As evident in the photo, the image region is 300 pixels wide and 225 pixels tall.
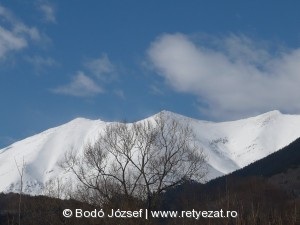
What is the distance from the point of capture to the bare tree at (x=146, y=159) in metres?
31.8

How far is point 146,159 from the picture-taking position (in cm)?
3331

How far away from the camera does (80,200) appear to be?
29.9 m

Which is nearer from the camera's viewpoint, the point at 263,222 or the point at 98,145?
the point at 263,222

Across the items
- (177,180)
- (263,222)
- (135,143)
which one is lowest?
(263,222)

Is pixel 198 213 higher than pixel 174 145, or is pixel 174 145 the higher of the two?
pixel 174 145

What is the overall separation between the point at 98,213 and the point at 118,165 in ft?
37.3

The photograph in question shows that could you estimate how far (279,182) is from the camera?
8338cm

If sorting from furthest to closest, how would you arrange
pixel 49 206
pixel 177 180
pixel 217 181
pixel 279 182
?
1. pixel 217 181
2. pixel 279 182
3. pixel 177 180
4. pixel 49 206

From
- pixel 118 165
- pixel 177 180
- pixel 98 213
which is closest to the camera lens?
pixel 98 213

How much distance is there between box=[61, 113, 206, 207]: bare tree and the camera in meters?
31.8

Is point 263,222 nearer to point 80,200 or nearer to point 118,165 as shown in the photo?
point 80,200

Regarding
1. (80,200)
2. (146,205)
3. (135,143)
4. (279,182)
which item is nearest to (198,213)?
(146,205)

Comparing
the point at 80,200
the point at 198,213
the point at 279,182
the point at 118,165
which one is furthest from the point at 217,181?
the point at 198,213

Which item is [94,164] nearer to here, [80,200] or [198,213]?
[80,200]
